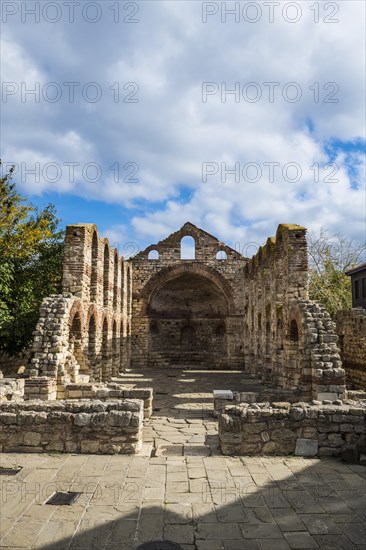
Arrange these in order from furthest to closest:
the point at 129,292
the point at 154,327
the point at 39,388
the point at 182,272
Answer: the point at 154,327 → the point at 182,272 → the point at 129,292 → the point at 39,388

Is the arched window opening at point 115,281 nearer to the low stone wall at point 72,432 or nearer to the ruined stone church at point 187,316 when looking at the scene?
the ruined stone church at point 187,316

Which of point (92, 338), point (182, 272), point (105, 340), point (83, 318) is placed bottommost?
point (105, 340)

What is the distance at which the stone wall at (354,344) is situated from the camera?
52.8ft

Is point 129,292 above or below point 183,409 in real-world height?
above

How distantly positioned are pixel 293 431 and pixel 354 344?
35.8ft

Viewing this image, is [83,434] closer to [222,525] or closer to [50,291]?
[222,525]

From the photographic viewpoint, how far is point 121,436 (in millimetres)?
7215

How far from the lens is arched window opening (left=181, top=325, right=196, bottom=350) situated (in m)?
27.0

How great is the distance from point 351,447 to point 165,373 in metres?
15.1

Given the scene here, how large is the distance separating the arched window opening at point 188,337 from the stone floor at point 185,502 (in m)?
19.0

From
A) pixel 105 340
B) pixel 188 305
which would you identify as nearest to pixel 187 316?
pixel 188 305

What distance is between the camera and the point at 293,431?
7.29m

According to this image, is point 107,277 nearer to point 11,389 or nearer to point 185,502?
point 11,389

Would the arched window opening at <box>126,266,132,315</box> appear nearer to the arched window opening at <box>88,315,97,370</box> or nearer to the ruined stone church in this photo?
the ruined stone church
